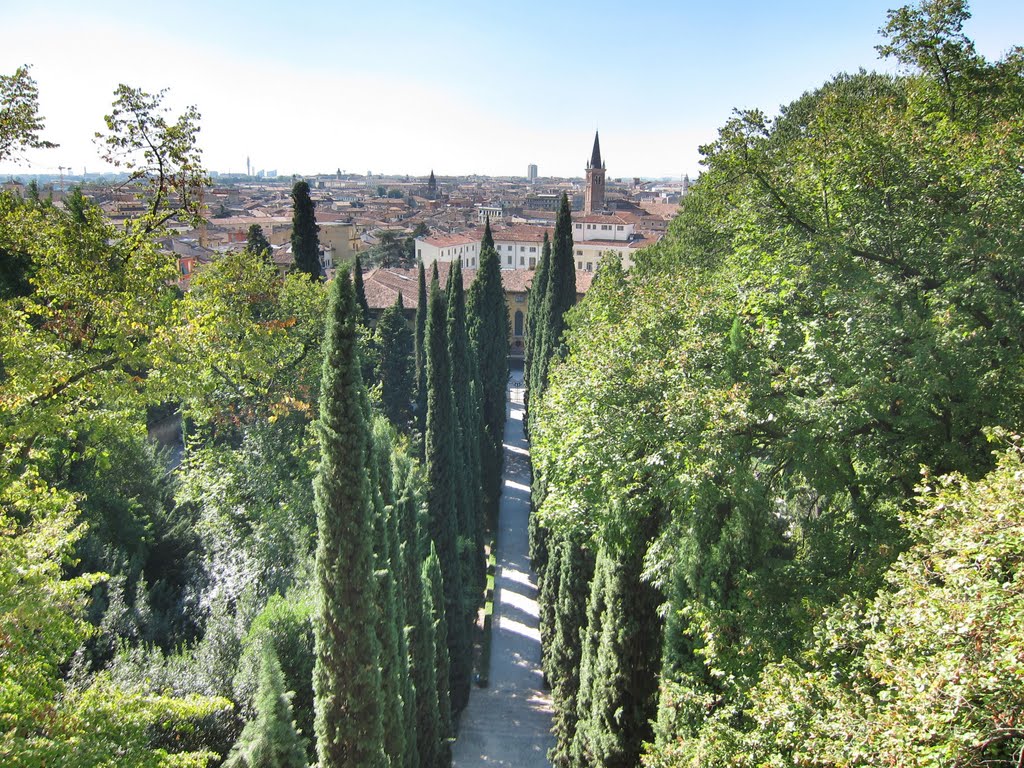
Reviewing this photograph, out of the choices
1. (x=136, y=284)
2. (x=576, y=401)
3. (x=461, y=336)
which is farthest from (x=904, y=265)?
(x=461, y=336)

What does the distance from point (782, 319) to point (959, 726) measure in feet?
27.2

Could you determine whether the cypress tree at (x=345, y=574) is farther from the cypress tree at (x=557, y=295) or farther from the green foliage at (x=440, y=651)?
the cypress tree at (x=557, y=295)

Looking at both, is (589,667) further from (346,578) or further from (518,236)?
(518,236)

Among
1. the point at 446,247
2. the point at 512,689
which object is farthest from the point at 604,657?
the point at 446,247

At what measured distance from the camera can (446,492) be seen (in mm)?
19641

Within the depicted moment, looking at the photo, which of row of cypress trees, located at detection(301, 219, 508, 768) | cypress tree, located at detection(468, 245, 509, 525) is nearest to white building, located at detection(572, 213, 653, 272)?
cypress tree, located at detection(468, 245, 509, 525)

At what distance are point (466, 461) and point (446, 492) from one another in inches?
183

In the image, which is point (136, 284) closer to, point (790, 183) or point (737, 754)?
point (737, 754)

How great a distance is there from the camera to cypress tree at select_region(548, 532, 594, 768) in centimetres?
1563

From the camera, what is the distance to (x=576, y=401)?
41.7ft

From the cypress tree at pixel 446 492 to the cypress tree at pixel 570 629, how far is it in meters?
2.97

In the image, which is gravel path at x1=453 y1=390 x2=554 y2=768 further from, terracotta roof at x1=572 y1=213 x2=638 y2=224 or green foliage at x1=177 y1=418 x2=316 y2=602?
terracotta roof at x1=572 y1=213 x2=638 y2=224

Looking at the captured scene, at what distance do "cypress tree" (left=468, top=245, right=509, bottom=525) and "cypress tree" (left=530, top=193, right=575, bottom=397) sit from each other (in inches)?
102

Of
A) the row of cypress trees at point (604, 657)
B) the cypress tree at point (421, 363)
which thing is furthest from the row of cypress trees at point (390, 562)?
the cypress tree at point (421, 363)
